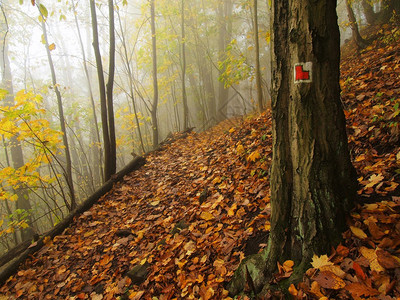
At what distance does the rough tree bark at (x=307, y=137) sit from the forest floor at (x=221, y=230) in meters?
0.15

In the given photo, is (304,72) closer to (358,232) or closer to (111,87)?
(358,232)

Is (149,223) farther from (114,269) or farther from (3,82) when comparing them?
(3,82)

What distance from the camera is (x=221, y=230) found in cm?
266

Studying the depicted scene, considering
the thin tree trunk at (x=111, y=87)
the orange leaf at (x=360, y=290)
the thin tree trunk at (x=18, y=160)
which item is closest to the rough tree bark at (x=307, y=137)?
the orange leaf at (x=360, y=290)

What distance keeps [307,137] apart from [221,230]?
162 centimetres

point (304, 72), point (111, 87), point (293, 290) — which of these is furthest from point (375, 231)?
point (111, 87)

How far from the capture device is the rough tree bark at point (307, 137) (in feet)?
4.71

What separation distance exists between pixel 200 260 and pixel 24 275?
3172 millimetres

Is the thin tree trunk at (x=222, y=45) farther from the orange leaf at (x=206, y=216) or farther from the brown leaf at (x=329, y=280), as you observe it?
the brown leaf at (x=329, y=280)

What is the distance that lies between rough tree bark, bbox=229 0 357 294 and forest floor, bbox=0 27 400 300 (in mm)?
147

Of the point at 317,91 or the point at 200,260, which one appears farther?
the point at 200,260

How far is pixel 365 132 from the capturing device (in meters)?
2.70

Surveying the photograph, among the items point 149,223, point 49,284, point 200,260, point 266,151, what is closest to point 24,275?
point 49,284

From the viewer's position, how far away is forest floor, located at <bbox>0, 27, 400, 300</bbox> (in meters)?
1.47
